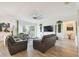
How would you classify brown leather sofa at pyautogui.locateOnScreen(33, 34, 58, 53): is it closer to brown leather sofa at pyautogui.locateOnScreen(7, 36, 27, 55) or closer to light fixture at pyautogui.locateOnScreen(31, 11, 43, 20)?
brown leather sofa at pyautogui.locateOnScreen(7, 36, 27, 55)

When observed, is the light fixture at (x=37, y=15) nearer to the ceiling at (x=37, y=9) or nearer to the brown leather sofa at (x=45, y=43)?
the ceiling at (x=37, y=9)

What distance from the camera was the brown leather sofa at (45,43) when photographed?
309 cm

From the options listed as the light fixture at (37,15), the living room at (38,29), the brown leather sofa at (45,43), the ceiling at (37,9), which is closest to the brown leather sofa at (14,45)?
the living room at (38,29)

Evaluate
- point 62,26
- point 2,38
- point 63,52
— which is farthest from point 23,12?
point 63,52

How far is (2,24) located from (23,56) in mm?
1055

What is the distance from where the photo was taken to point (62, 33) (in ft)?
10.2

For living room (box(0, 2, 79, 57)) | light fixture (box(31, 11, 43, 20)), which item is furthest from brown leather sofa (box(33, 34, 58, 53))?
light fixture (box(31, 11, 43, 20))

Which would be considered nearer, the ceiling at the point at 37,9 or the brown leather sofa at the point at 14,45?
the ceiling at the point at 37,9

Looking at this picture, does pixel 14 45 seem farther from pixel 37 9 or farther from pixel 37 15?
pixel 37 9

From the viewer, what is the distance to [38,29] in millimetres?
3064

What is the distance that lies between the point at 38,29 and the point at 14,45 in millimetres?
806

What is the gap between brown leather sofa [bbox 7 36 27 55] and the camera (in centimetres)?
305

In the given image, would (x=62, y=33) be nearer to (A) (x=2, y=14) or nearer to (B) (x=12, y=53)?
(B) (x=12, y=53)

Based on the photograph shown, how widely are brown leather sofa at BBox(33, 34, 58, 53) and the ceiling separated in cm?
57
